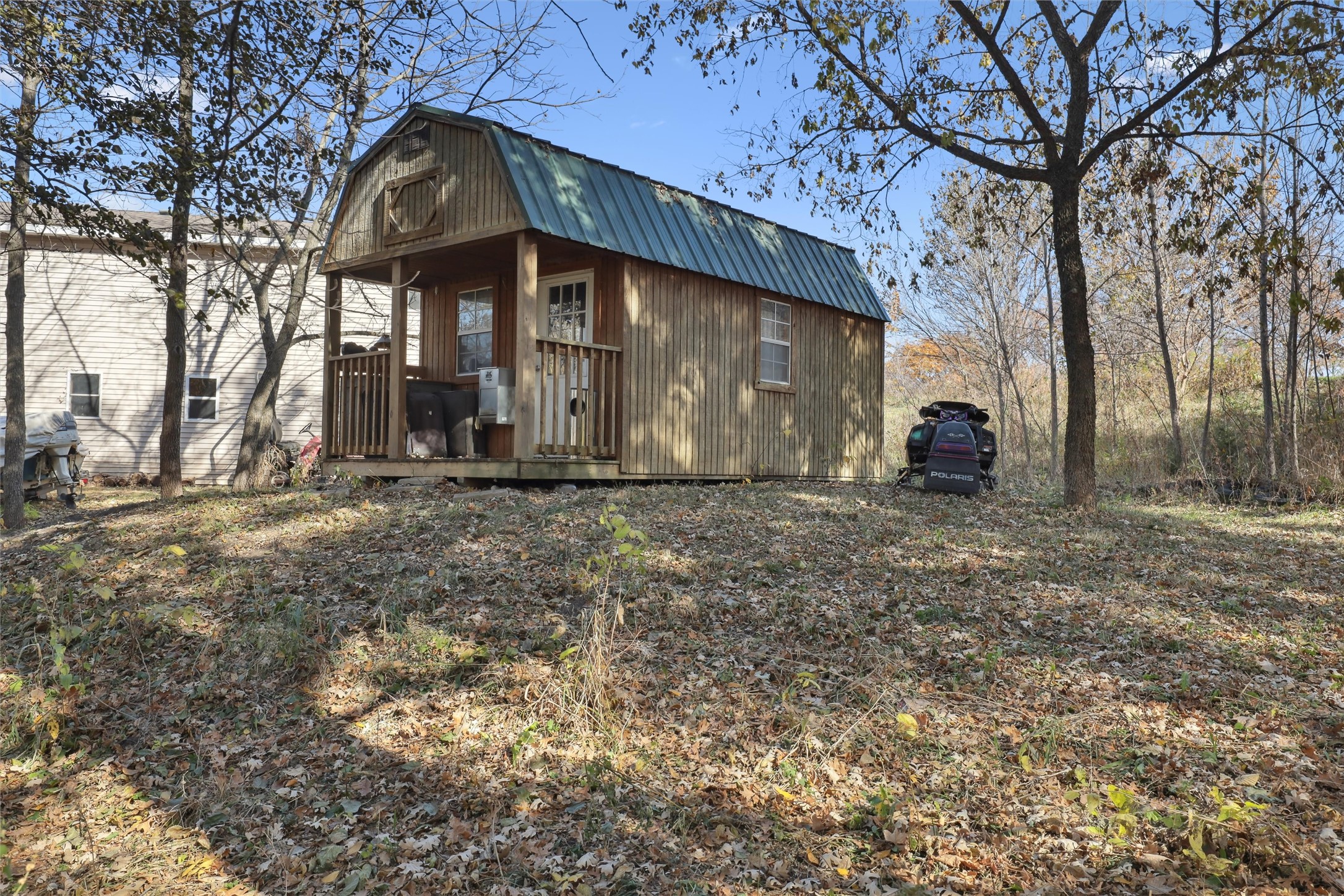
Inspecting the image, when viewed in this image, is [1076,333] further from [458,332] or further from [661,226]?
[458,332]

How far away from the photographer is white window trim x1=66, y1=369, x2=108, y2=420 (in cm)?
1939

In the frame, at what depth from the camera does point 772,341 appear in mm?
13297

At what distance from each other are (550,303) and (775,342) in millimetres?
3442

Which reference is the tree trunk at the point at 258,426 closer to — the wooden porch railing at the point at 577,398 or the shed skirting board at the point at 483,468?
the shed skirting board at the point at 483,468

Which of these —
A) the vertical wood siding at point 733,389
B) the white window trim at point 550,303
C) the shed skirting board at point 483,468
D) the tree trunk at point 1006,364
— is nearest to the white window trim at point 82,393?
the shed skirting board at point 483,468

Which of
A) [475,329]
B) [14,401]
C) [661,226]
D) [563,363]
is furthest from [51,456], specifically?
[661,226]

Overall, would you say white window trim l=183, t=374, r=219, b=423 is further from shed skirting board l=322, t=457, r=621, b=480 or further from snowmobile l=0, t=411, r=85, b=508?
shed skirting board l=322, t=457, r=621, b=480

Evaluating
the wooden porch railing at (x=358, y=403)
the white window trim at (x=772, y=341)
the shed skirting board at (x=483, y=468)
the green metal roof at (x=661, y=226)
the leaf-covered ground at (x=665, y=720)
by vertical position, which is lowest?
the leaf-covered ground at (x=665, y=720)

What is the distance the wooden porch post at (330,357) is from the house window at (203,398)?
9480mm

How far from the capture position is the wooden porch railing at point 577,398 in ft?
33.5

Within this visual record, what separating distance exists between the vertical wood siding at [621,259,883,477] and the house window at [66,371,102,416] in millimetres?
14570

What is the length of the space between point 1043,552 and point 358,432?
8193mm

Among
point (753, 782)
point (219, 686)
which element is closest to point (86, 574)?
point (219, 686)

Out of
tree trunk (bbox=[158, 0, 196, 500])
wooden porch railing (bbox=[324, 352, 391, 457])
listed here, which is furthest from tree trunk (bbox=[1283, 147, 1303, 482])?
tree trunk (bbox=[158, 0, 196, 500])
